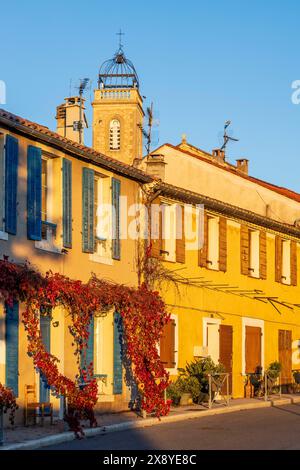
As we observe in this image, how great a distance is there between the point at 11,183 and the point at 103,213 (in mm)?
4309

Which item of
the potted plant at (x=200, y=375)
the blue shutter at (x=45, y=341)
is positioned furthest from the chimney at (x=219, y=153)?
the blue shutter at (x=45, y=341)

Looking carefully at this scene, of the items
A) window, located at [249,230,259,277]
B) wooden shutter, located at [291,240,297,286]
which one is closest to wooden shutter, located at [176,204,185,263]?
window, located at [249,230,259,277]

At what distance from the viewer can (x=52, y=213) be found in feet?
65.8

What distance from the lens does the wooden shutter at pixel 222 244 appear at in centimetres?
2780

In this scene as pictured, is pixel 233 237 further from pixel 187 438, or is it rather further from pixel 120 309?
pixel 187 438

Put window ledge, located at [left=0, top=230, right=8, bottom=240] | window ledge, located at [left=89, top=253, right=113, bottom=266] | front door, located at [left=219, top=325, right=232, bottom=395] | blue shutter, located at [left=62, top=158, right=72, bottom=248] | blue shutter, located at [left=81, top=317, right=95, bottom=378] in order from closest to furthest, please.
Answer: window ledge, located at [left=0, top=230, right=8, bottom=240] → blue shutter, located at [left=62, top=158, right=72, bottom=248] → blue shutter, located at [left=81, top=317, right=95, bottom=378] → window ledge, located at [left=89, top=253, right=113, bottom=266] → front door, located at [left=219, top=325, right=232, bottom=395]

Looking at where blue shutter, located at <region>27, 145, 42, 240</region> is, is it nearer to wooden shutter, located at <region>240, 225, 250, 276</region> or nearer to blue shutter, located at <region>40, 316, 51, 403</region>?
blue shutter, located at <region>40, 316, 51, 403</region>

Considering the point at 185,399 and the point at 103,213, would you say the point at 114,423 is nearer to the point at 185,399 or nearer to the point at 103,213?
the point at 103,213

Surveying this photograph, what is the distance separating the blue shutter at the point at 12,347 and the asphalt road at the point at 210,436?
6.66 feet

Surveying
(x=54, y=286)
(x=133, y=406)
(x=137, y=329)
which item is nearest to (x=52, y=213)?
(x=54, y=286)

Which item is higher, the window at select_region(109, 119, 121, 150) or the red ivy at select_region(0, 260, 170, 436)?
the window at select_region(109, 119, 121, 150)

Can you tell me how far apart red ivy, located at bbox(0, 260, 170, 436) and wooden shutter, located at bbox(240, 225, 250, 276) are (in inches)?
275

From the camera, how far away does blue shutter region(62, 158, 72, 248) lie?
20.2 m

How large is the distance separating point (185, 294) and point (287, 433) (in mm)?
8776
